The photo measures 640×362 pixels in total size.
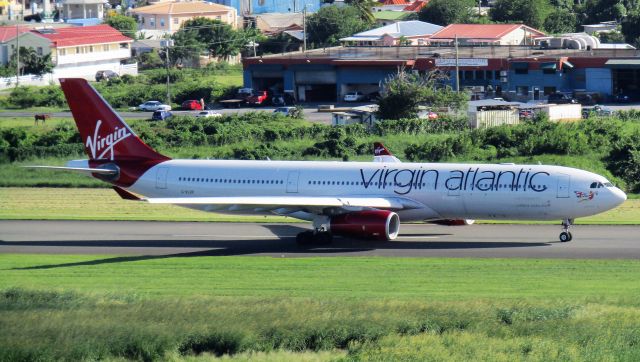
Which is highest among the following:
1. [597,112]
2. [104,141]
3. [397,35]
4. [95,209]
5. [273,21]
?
[273,21]

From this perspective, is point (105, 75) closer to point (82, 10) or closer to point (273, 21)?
point (273, 21)

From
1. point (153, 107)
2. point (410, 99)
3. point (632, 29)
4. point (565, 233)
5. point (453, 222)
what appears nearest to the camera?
point (565, 233)

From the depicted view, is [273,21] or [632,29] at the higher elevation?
[273,21]

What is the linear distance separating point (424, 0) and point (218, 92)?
87773 millimetres

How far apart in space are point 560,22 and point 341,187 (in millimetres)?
115673

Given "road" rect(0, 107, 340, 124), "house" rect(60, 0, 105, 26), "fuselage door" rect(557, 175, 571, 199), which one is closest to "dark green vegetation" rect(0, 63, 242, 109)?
"road" rect(0, 107, 340, 124)

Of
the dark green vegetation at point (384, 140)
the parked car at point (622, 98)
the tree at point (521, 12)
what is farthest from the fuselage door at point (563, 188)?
the tree at point (521, 12)

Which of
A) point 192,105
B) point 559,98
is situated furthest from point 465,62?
point 192,105

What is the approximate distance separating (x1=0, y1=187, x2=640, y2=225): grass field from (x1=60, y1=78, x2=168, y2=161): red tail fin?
3.80 metres

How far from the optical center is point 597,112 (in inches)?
3447

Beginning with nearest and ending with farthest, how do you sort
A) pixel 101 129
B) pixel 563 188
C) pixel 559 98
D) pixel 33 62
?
pixel 563 188 → pixel 101 129 → pixel 559 98 → pixel 33 62

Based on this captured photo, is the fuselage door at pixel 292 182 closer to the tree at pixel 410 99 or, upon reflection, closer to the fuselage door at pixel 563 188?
the fuselage door at pixel 563 188

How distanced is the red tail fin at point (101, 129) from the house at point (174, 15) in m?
118

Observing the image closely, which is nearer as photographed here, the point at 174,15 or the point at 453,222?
the point at 453,222
